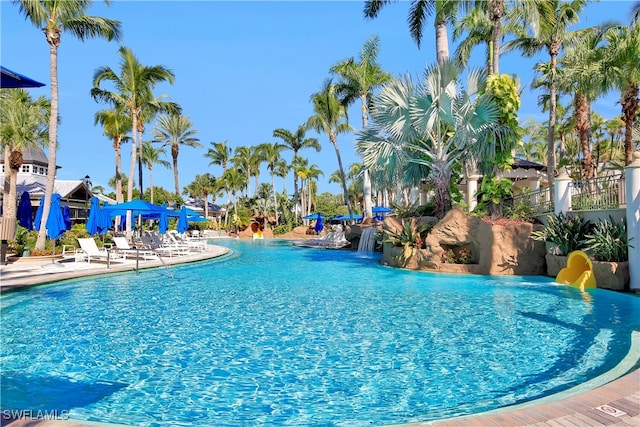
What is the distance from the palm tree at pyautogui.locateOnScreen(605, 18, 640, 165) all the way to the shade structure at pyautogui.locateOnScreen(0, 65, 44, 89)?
2030 cm

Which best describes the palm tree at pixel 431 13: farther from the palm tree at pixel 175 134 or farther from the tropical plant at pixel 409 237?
the palm tree at pixel 175 134

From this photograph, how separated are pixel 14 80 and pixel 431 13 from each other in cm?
2109

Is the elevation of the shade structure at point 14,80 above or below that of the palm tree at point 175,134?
below

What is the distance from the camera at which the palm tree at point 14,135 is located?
24.6m

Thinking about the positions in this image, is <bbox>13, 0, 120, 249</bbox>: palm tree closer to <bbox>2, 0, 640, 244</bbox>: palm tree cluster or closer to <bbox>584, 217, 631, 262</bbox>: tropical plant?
<bbox>2, 0, 640, 244</bbox>: palm tree cluster

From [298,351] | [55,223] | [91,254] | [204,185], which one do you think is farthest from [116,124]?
[204,185]

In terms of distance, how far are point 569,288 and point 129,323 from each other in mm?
11036

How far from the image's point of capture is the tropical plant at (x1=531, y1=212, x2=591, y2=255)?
41.4 ft

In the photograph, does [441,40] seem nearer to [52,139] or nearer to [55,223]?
[55,223]

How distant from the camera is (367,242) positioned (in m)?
25.6

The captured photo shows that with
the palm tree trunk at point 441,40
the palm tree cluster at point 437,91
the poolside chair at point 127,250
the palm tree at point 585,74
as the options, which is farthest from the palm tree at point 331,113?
the poolside chair at point 127,250

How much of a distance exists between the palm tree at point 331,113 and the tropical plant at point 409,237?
15.1m

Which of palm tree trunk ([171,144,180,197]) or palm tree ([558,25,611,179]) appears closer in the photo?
palm tree ([558,25,611,179])

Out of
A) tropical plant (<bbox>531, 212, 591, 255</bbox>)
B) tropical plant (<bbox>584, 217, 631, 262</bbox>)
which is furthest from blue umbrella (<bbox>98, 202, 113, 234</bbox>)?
tropical plant (<bbox>584, 217, 631, 262</bbox>)
